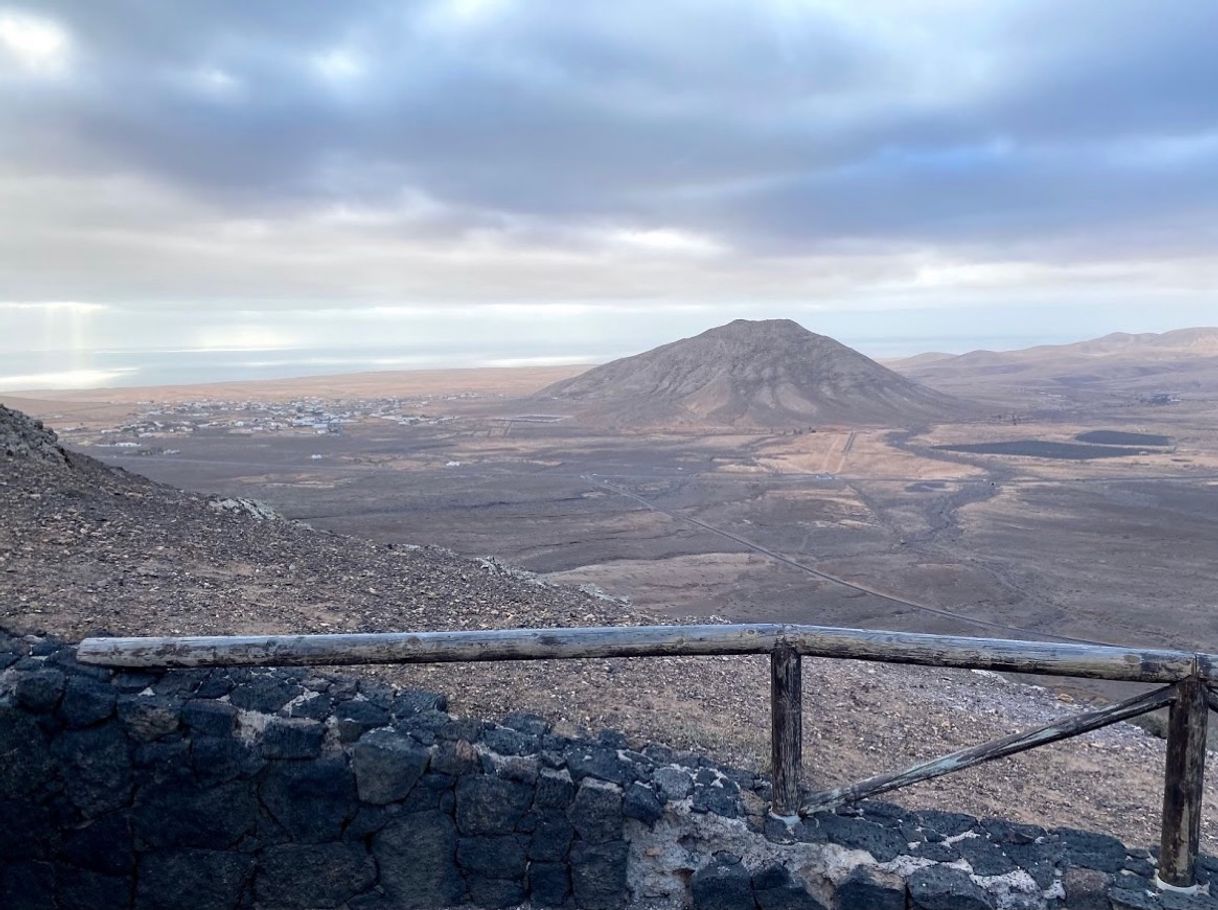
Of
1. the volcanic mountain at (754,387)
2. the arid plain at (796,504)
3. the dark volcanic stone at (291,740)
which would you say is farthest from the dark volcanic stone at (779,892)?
the volcanic mountain at (754,387)

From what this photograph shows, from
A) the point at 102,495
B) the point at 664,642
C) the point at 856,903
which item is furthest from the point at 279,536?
the point at 856,903

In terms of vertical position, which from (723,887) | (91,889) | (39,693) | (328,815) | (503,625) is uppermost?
(39,693)

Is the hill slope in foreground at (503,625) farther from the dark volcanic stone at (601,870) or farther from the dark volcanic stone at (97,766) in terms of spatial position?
the dark volcanic stone at (97,766)

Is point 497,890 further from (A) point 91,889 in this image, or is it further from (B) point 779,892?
(A) point 91,889

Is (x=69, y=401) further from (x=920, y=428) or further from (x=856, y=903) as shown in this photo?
(x=856, y=903)

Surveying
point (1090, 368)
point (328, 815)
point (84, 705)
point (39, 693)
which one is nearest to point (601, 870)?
point (328, 815)

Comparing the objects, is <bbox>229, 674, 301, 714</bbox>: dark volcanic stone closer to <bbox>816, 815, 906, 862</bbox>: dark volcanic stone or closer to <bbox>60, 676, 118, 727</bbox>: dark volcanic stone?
<bbox>60, 676, 118, 727</bbox>: dark volcanic stone

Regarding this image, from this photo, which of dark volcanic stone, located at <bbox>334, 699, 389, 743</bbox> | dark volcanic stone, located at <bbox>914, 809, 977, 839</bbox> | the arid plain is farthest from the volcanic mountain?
dark volcanic stone, located at <bbox>334, 699, 389, 743</bbox>

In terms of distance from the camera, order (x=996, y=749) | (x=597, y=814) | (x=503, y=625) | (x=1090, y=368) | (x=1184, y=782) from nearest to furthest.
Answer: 1. (x=1184, y=782)
2. (x=996, y=749)
3. (x=597, y=814)
4. (x=503, y=625)
5. (x=1090, y=368)
